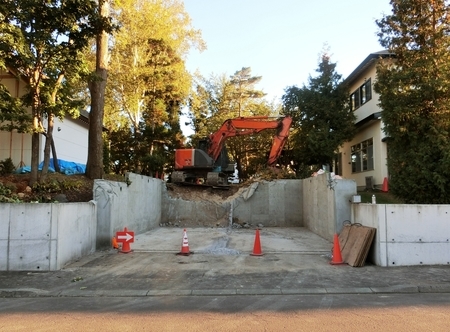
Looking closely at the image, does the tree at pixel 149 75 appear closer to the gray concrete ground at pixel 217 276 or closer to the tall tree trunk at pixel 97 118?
the tall tree trunk at pixel 97 118

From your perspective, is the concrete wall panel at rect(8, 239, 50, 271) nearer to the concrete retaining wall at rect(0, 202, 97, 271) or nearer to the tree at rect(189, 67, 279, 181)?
the concrete retaining wall at rect(0, 202, 97, 271)

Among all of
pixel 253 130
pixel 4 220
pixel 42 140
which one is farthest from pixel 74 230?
pixel 253 130

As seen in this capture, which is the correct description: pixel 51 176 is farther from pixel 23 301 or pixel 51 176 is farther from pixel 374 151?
pixel 374 151

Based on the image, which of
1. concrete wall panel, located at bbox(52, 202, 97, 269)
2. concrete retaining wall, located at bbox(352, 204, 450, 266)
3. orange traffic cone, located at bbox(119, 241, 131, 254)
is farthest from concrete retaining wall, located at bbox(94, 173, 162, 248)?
concrete retaining wall, located at bbox(352, 204, 450, 266)

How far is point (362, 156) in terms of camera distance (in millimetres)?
22906

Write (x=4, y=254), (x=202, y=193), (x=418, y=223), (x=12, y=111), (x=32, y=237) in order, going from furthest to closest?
1. (x=202, y=193)
2. (x=12, y=111)
3. (x=418, y=223)
4. (x=32, y=237)
5. (x=4, y=254)

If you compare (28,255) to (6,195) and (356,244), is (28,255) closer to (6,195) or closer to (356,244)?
(6,195)

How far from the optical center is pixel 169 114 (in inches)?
1209

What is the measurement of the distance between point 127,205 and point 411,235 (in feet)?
29.4

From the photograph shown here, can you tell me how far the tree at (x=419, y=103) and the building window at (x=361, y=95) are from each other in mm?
8492

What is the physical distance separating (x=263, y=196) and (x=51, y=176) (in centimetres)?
972

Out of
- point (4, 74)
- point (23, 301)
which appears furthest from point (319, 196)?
point (4, 74)

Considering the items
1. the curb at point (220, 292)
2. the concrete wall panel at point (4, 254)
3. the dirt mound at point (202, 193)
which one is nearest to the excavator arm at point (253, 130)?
the dirt mound at point (202, 193)

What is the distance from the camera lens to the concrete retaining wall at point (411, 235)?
8.48 m
